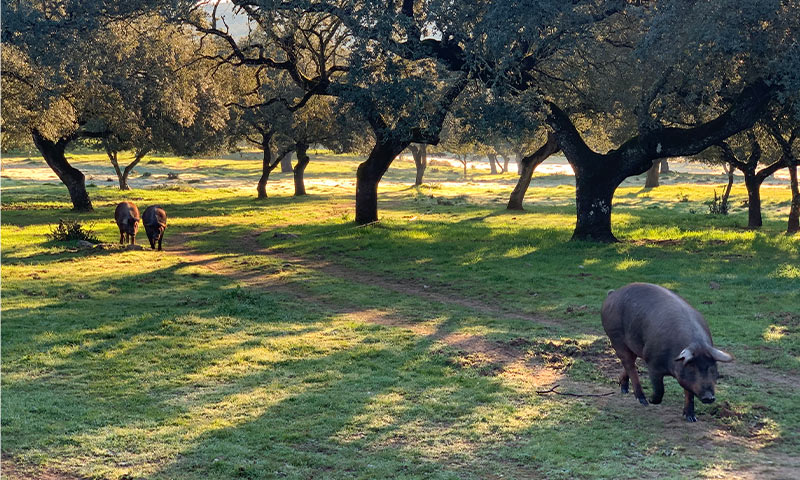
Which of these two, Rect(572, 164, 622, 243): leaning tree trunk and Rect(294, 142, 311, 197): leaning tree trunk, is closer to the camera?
Rect(572, 164, 622, 243): leaning tree trunk

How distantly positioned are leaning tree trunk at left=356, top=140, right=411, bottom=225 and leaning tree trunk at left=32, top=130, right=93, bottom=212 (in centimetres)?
1773

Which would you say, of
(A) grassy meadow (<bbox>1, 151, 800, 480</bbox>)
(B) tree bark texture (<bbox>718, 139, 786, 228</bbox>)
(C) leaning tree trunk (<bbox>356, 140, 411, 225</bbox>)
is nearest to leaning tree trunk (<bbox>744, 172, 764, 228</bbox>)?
(B) tree bark texture (<bbox>718, 139, 786, 228</bbox>)

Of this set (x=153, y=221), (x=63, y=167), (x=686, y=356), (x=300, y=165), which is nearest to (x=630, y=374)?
(x=686, y=356)

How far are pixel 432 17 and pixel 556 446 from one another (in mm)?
20874

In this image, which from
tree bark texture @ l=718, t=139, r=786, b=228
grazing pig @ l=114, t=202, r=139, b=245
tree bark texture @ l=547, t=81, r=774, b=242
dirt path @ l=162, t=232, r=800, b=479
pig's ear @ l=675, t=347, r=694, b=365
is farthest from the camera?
tree bark texture @ l=718, t=139, r=786, b=228

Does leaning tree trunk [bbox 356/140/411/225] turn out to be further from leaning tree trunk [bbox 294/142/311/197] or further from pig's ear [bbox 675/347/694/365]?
pig's ear [bbox 675/347/694/365]

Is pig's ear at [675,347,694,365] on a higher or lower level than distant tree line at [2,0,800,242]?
lower

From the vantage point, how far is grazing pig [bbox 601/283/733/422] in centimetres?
1037

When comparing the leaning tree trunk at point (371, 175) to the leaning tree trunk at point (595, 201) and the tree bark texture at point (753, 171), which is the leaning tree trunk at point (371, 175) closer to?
the leaning tree trunk at point (595, 201)

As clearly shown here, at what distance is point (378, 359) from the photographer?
14492 millimetres

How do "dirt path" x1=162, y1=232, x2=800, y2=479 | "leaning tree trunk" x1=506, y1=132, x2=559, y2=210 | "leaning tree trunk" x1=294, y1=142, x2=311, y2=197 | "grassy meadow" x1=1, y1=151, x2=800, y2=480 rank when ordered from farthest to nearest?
"leaning tree trunk" x1=294, y1=142, x2=311, y2=197 < "leaning tree trunk" x1=506, y1=132, x2=559, y2=210 < "grassy meadow" x1=1, y1=151, x2=800, y2=480 < "dirt path" x1=162, y1=232, x2=800, y2=479

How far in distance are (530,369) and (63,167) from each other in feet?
121

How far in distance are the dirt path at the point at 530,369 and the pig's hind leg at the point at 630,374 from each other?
0.53ft

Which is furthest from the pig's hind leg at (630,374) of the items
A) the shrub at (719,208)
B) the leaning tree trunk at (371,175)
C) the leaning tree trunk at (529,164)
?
the shrub at (719,208)
